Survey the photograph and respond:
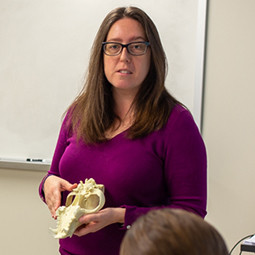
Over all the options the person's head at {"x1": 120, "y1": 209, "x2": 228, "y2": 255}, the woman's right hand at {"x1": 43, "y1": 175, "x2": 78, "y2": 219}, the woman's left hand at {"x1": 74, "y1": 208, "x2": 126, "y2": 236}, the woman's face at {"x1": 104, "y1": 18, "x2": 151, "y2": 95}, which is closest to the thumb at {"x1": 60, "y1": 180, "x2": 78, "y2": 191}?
the woman's right hand at {"x1": 43, "y1": 175, "x2": 78, "y2": 219}

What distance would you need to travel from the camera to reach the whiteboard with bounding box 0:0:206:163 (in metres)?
2.28

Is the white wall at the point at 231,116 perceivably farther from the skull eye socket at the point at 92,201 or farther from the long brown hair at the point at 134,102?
the skull eye socket at the point at 92,201

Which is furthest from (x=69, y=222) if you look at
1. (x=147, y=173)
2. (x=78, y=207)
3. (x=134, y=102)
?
(x=134, y=102)

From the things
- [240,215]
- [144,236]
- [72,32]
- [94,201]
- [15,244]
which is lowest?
[15,244]

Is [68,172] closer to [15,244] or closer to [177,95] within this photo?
[177,95]

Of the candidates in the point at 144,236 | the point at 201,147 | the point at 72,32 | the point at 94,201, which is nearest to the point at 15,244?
the point at 72,32

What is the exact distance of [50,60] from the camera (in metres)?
2.49

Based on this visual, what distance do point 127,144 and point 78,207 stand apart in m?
0.24

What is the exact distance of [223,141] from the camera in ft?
7.32

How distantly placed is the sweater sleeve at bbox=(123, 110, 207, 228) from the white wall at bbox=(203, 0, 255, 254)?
32.4 inches

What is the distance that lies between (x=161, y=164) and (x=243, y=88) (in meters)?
0.91

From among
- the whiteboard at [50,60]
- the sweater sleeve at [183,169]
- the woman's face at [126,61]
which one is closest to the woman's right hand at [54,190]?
the sweater sleeve at [183,169]

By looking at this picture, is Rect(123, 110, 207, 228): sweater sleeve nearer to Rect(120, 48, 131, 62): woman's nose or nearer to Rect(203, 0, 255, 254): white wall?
Rect(120, 48, 131, 62): woman's nose

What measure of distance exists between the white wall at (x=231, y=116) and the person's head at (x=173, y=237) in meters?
1.55
